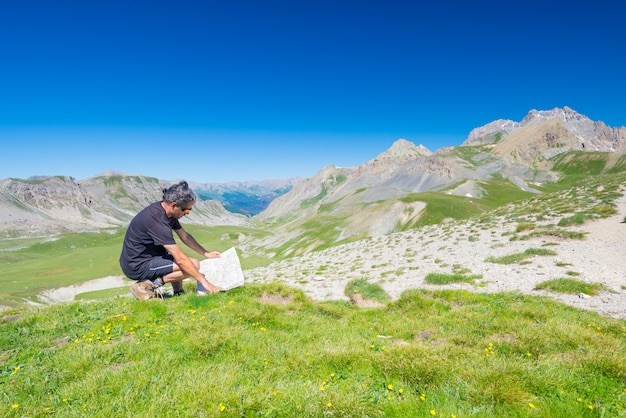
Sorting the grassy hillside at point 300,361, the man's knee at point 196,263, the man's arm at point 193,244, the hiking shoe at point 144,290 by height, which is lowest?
the grassy hillside at point 300,361

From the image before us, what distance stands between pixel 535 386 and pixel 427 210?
92449 millimetres

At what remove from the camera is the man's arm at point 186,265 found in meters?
10.6

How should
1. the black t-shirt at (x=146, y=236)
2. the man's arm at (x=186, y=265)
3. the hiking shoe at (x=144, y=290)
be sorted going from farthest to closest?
the hiking shoe at (x=144, y=290) → the black t-shirt at (x=146, y=236) → the man's arm at (x=186, y=265)

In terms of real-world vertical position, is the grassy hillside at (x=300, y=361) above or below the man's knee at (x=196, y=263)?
below

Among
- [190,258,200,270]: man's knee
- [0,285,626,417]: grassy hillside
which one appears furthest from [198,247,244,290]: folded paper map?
[0,285,626,417]: grassy hillside

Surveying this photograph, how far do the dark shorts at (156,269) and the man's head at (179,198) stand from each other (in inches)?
74.2

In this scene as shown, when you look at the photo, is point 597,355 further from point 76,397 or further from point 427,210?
point 427,210

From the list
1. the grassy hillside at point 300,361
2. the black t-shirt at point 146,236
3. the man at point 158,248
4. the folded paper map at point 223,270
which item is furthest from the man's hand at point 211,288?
the black t-shirt at point 146,236

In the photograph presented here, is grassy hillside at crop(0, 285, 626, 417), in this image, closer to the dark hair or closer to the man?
the man

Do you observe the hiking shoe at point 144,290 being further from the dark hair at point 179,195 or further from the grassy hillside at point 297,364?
the dark hair at point 179,195

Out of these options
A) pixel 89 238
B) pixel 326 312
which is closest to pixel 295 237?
pixel 326 312

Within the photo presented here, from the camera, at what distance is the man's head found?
1086cm

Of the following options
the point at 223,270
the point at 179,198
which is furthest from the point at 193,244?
the point at 179,198

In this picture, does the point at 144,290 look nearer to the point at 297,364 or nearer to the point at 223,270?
the point at 223,270
